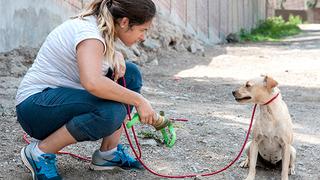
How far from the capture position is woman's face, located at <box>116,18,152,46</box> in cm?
334

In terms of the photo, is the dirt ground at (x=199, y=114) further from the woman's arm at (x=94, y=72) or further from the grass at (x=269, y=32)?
the grass at (x=269, y=32)

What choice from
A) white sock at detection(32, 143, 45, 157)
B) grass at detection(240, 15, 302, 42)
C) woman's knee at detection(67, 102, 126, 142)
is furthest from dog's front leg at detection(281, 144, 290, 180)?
grass at detection(240, 15, 302, 42)

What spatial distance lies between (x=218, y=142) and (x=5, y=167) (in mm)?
1727

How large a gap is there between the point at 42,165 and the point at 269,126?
1.42 m

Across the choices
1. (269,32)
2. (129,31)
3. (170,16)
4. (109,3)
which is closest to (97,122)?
(129,31)

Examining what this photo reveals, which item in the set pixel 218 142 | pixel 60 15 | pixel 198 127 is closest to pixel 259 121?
pixel 218 142

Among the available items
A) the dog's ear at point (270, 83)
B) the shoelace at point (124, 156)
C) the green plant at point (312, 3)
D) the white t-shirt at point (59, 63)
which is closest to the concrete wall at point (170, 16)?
the shoelace at point (124, 156)

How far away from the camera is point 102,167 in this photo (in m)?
3.84

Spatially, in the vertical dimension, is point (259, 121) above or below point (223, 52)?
above

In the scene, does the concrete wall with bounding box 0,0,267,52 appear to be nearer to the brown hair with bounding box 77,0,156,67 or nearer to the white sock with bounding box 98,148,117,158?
the white sock with bounding box 98,148,117,158

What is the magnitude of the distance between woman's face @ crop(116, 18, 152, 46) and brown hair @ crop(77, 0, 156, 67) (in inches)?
0.9

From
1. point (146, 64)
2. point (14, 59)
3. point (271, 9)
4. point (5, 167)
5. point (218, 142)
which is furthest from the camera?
point (271, 9)

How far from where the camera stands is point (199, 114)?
6.14 meters

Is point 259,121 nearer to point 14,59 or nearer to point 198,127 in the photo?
point 198,127
